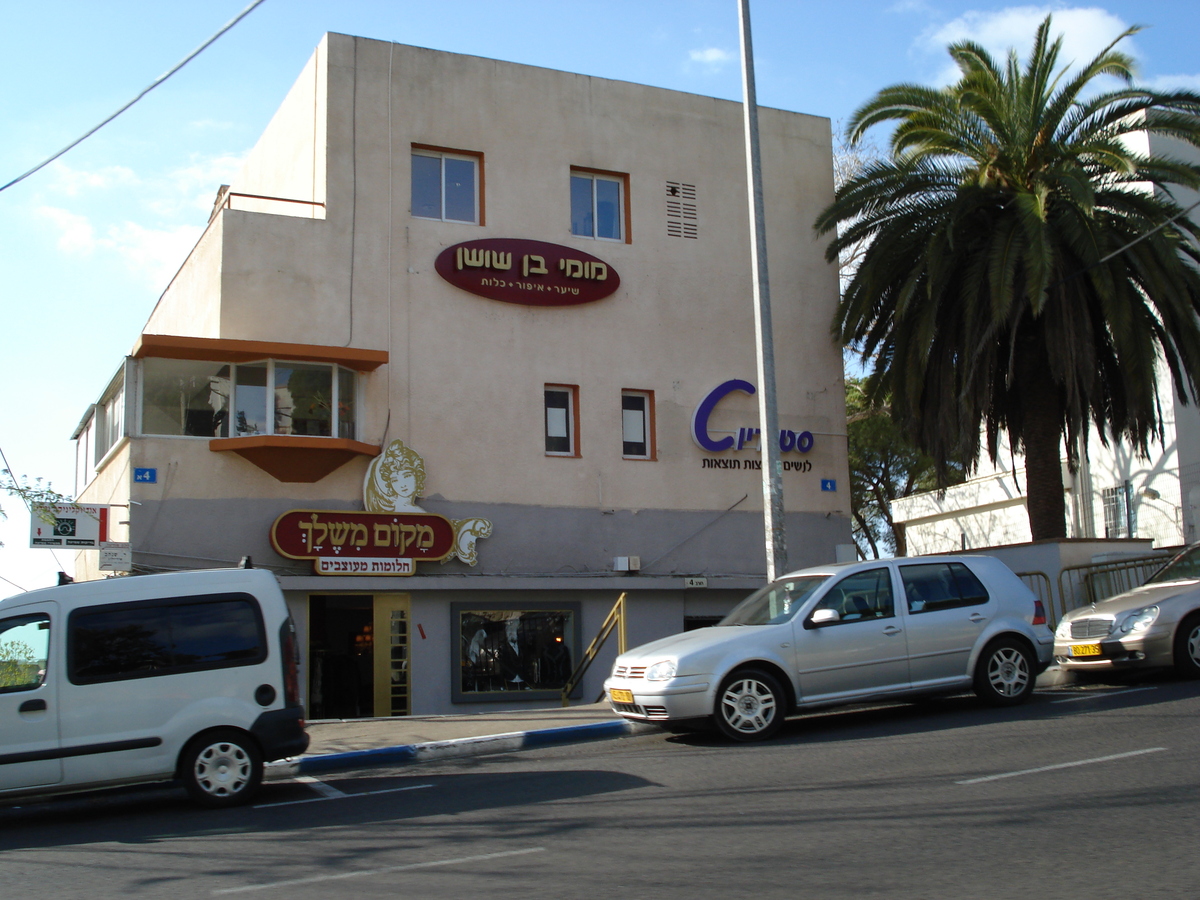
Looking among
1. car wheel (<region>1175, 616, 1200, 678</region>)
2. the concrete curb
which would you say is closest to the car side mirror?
the concrete curb

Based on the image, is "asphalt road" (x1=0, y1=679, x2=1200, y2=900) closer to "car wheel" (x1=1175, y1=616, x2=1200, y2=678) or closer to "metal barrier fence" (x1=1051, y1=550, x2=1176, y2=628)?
"car wheel" (x1=1175, y1=616, x2=1200, y2=678)

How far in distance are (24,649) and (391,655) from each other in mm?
9079

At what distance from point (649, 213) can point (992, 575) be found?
11.3 metres

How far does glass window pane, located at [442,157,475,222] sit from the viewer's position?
20125 millimetres

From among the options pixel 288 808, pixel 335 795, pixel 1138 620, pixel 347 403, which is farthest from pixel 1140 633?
pixel 347 403

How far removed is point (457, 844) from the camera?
721 cm

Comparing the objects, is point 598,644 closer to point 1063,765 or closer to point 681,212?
point 681,212

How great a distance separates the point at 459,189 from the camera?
20.2 meters

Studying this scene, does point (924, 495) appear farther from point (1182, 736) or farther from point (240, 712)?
point (240, 712)

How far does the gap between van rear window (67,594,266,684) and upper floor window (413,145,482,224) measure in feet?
37.1

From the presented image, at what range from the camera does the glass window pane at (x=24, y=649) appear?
30.8ft

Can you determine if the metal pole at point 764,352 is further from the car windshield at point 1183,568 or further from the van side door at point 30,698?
the van side door at point 30,698

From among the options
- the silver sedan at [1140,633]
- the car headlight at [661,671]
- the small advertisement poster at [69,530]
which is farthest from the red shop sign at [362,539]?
the silver sedan at [1140,633]

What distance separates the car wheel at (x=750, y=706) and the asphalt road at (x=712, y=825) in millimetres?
214
